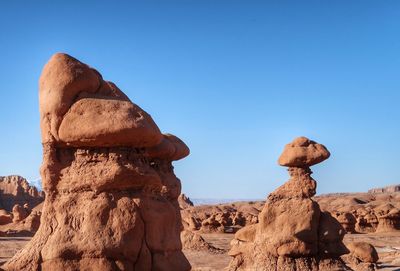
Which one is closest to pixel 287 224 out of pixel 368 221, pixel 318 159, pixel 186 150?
pixel 318 159

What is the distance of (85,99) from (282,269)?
324 inches

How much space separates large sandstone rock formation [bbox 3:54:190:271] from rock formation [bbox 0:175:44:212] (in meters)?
57.9

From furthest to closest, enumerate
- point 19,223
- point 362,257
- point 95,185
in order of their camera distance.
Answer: point 19,223 < point 362,257 < point 95,185

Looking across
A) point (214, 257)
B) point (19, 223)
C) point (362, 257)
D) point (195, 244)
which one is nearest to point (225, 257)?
point (214, 257)

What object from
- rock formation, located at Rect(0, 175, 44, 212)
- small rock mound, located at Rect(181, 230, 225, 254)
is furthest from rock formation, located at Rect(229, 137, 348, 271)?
rock formation, located at Rect(0, 175, 44, 212)

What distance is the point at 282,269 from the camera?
568 inches

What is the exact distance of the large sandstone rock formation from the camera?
798 centimetres

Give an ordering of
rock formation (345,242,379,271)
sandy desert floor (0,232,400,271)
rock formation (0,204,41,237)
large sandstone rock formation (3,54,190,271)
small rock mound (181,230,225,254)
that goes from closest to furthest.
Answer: large sandstone rock formation (3,54,190,271) → rock formation (345,242,379,271) → sandy desert floor (0,232,400,271) → small rock mound (181,230,225,254) → rock formation (0,204,41,237)

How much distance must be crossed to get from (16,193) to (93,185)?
61.5 meters

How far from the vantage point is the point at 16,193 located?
65.8 metres

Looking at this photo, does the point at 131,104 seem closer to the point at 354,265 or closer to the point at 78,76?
the point at 78,76

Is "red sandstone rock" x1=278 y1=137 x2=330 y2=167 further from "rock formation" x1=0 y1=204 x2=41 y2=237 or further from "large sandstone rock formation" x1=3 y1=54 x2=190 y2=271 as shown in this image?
"rock formation" x1=0 y1=204 x2=41 y2=237

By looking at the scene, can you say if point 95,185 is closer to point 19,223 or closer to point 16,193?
point 19,223

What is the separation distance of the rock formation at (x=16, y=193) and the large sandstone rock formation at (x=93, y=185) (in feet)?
190
